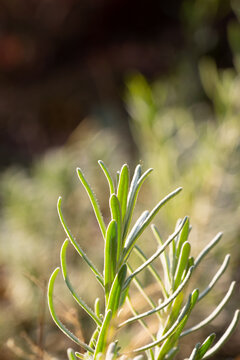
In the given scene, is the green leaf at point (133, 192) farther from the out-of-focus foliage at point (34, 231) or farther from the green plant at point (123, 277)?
the out-of-focus foliage at point (34, 231)

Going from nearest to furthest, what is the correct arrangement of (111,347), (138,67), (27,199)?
(111,347) < (27,199) < (138,67)

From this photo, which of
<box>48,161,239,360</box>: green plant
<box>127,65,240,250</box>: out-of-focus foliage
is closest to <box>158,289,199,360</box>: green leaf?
<box>48,161,239,360</box>: green plant

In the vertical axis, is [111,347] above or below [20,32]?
below

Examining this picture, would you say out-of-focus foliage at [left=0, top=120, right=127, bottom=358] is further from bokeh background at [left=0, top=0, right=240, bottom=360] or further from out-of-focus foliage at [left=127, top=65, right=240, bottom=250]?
out-of-focus foliage at [left=127, top=65, right=240, bottom=250]

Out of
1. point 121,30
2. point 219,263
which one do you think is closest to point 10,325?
point 219,263

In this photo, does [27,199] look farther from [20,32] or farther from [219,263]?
[20,32]

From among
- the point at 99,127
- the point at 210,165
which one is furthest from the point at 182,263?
the point at 99,127
